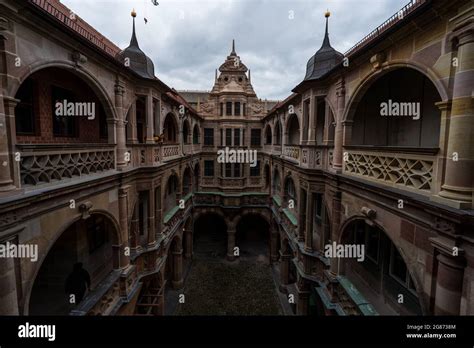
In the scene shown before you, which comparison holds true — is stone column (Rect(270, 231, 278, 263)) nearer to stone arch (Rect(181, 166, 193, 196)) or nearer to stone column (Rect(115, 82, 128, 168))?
stone arch (Rect(181, 166, 193, 196))

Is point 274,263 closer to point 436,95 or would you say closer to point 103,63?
point 436,95

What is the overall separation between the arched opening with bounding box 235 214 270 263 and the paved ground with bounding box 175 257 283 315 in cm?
124

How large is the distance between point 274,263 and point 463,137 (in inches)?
702

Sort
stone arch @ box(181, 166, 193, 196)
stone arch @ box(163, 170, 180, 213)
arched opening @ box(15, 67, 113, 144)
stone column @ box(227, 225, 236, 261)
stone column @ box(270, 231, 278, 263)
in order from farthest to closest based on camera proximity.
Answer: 1. stone column @ box(227, 225, 236, 261)
2. stone arch @ box(181, 166, 193, 196)
3. stone column @ box(270, 231, 278, 263)
4. stone arch @ box(163, 170, 180, 213)
5. arched opening @ box(15, 67, 113, 144)

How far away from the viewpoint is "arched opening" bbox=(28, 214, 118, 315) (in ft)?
24.3

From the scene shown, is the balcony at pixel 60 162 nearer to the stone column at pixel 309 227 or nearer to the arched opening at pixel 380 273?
the stone column at pixel 309 227

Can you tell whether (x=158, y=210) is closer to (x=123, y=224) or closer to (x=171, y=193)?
(x=123, y=224)

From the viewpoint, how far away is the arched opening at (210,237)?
72.0ft

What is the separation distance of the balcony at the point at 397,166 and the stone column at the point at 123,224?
8.33 metres

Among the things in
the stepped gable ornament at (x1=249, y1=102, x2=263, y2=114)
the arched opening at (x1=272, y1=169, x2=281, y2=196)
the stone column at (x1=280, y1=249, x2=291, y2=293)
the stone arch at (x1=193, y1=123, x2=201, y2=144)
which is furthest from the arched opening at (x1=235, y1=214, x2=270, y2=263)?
the stepped gable ornament at (x1=249, y1=102, x2=263, y2=114)

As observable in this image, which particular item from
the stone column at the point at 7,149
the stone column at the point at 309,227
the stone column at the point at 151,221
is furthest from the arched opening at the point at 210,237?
the stone column at the point at 7,149

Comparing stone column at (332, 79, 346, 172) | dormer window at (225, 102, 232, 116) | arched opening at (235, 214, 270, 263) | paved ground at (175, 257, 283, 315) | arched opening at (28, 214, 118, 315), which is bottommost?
paved ground at (175, 257, 283, 315)

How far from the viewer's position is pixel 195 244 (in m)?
23.4

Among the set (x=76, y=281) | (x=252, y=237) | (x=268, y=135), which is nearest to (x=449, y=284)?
(x=76, y=281)
